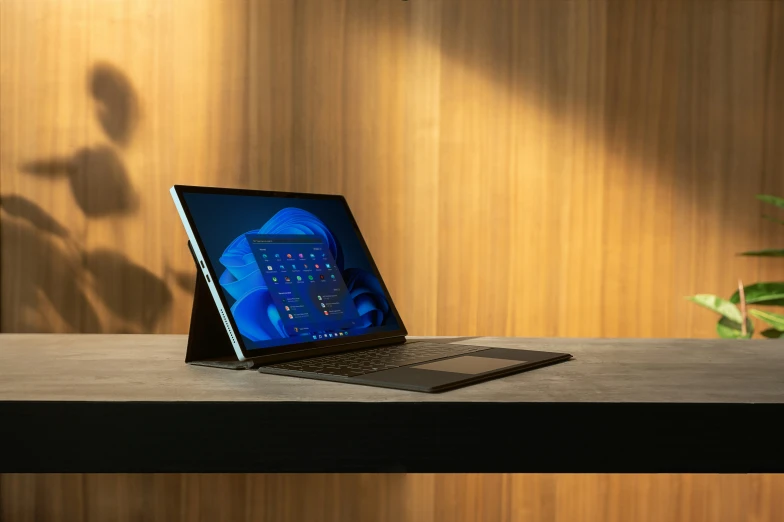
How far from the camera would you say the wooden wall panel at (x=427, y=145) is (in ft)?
7.11

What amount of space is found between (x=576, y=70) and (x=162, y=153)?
3.76 ft

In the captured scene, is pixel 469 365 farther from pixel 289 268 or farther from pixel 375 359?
pixel 289 268

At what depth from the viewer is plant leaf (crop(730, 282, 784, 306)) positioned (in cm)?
201

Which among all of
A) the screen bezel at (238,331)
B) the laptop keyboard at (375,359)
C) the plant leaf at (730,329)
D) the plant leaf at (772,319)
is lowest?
the plant leaf at (730,329)

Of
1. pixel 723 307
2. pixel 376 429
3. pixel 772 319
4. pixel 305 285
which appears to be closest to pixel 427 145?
pixel 723 307

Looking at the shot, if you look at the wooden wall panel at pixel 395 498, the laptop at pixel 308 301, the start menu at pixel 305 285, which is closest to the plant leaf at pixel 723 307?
the wooden wall panel at pixel 395 498

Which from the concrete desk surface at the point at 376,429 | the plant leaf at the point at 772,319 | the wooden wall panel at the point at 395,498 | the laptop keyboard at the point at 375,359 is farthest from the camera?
the wooden wall panel at the point at 395,498

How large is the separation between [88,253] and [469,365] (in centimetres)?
157

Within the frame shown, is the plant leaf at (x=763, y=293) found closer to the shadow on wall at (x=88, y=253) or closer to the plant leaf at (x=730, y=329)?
the plant leaf at (x=730, y=329)

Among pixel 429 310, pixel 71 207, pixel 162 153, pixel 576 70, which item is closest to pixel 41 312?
pixel 71 207

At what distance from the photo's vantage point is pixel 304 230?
1.15 meters

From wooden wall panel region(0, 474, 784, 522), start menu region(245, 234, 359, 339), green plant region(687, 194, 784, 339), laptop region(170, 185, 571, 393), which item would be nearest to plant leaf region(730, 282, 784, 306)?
green plant region(687, 194, 784, 339)

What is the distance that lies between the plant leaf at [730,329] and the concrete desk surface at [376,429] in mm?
1289

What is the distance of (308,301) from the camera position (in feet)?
3.50
